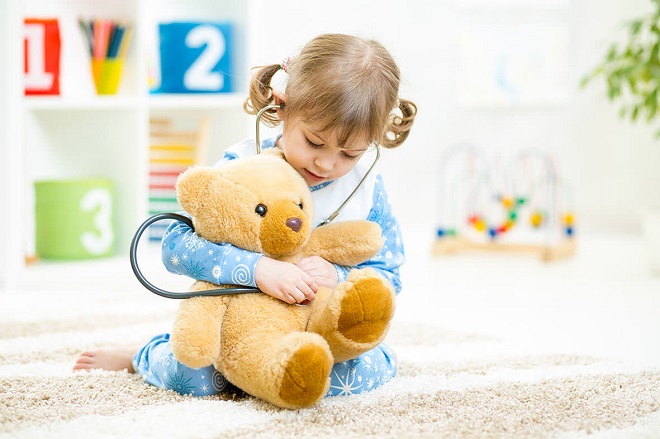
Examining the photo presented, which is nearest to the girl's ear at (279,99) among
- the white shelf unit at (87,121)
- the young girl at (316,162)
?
the young girl at (316,162)

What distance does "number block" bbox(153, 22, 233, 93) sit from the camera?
2.25 m

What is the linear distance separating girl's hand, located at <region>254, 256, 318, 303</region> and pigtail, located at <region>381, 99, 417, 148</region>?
0.27 meters

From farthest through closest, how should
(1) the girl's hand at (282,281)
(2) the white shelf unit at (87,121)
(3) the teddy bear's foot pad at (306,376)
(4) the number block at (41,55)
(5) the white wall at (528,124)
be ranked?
1. (5) the white wall at (528,124)
2. (4) the number block at (41,55)
3. (2) the white shelf unit at (87,121)
4. (1) the girl's hand at (282,281)
5. (3) the teddy bear's foot pad at (306,376)

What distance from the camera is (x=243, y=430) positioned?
86cm

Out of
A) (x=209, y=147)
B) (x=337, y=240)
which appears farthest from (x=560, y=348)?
(x=209, y=147)

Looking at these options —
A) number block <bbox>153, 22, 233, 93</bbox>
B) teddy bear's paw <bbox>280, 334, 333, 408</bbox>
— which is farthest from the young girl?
number block <bbox>153, 22, 233, 93</bbox>

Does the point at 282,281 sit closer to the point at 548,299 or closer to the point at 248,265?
the point at 248,265

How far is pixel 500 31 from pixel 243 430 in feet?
9.84

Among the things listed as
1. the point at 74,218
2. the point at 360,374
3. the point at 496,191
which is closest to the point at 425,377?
the point at 360,374

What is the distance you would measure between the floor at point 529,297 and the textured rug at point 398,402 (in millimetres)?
172

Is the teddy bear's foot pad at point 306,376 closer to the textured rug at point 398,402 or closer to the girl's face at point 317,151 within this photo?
the textured rug at point 398,402

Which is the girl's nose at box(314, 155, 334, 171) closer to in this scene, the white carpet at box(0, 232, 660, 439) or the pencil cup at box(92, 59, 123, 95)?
the white carpet at box(0, 232, 660, 439)

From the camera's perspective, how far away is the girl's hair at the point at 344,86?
40.1 inches

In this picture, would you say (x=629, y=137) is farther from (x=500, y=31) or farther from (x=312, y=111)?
(x=312, y=111)
